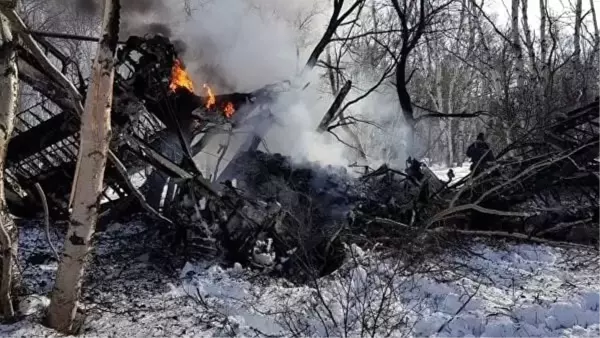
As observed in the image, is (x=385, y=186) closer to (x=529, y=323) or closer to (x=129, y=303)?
(x=529, y=323)

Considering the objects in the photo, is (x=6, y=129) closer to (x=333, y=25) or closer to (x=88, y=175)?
(x=88, y=175)

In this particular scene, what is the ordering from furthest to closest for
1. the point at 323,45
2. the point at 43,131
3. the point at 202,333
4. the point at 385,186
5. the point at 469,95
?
the point at 469,95 → the point at 323,45 → the point at 385,186 → the point at 43,131 → the point at 202,333

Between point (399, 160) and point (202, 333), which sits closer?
point (202, 333)

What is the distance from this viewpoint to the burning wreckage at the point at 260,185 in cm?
731

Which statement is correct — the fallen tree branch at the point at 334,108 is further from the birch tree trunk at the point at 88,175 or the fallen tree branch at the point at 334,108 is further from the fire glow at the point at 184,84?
the birch tree trunk at the point at 88,175

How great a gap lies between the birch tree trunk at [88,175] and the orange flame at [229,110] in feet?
16.1

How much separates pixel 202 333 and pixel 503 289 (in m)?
3.76

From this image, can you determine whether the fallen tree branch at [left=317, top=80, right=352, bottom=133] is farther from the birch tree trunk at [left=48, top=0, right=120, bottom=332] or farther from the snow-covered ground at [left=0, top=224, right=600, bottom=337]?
the birch tree trunk at [left=48, top=0, right=120, bottom=332]

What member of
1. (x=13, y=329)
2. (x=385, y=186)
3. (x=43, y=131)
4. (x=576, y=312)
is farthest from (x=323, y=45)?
(x=13, y=329)

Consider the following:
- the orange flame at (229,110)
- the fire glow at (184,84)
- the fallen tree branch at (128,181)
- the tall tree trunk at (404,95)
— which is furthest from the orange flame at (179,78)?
the tall tree trunk at (404,95)

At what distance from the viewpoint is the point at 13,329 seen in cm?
461

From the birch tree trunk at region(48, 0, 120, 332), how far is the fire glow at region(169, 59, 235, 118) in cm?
384

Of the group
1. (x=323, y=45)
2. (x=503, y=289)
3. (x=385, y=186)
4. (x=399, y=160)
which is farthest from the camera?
(x=399, y=160)

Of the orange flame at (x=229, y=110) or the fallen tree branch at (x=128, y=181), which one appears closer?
the fallen tree branch at (x=128, y=181)
